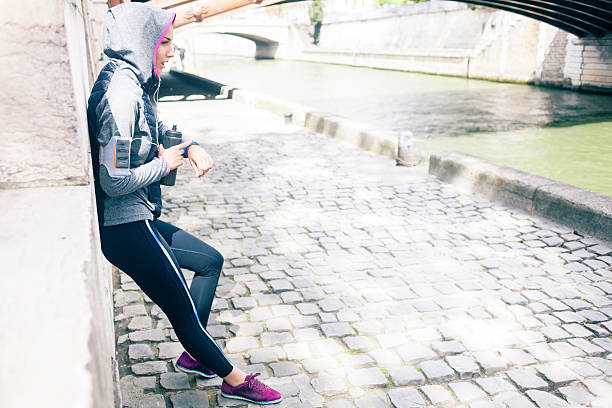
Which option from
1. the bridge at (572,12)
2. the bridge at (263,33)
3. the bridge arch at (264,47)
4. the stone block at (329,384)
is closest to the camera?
the stone block at (329,384)

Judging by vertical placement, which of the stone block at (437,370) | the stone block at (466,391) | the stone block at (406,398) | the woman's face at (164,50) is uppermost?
the woman's face at (164,50)

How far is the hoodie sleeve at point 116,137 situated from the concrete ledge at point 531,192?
3564 millimetres

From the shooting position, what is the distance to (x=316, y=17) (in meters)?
52.5

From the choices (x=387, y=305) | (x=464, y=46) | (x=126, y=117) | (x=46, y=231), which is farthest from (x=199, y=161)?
(x=464, y=46)

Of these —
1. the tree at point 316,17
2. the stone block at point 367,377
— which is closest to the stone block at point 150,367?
the stone block at point 367,377

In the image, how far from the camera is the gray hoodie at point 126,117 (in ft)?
6.24

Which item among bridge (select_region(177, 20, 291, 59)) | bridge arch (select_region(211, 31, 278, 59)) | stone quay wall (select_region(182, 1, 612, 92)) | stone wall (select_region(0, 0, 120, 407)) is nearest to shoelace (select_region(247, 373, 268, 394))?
stone wall (select_region(0, 0, 120, 407))

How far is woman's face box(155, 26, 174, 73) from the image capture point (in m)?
2.09

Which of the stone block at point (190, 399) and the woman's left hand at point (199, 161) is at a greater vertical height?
the woman's left hand at point (199, 161)

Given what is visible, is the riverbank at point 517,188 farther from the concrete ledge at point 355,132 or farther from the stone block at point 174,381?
the stone block at point 174,381

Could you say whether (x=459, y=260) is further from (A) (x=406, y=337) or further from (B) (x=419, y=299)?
(A) (x=406, y=337)

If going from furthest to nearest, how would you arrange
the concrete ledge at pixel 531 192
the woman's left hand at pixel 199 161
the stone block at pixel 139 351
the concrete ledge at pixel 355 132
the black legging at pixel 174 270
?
the concrete ledge at pixel 355 132, the concrete ledge at pixel 531 192, the stone block at pixel 139 351, the woman's left hand at pixel 199 161, the black legging at pixel 174 270

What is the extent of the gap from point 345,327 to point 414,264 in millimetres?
1029

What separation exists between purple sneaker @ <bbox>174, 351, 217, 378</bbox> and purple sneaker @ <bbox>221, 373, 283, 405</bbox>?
7.4 inches
